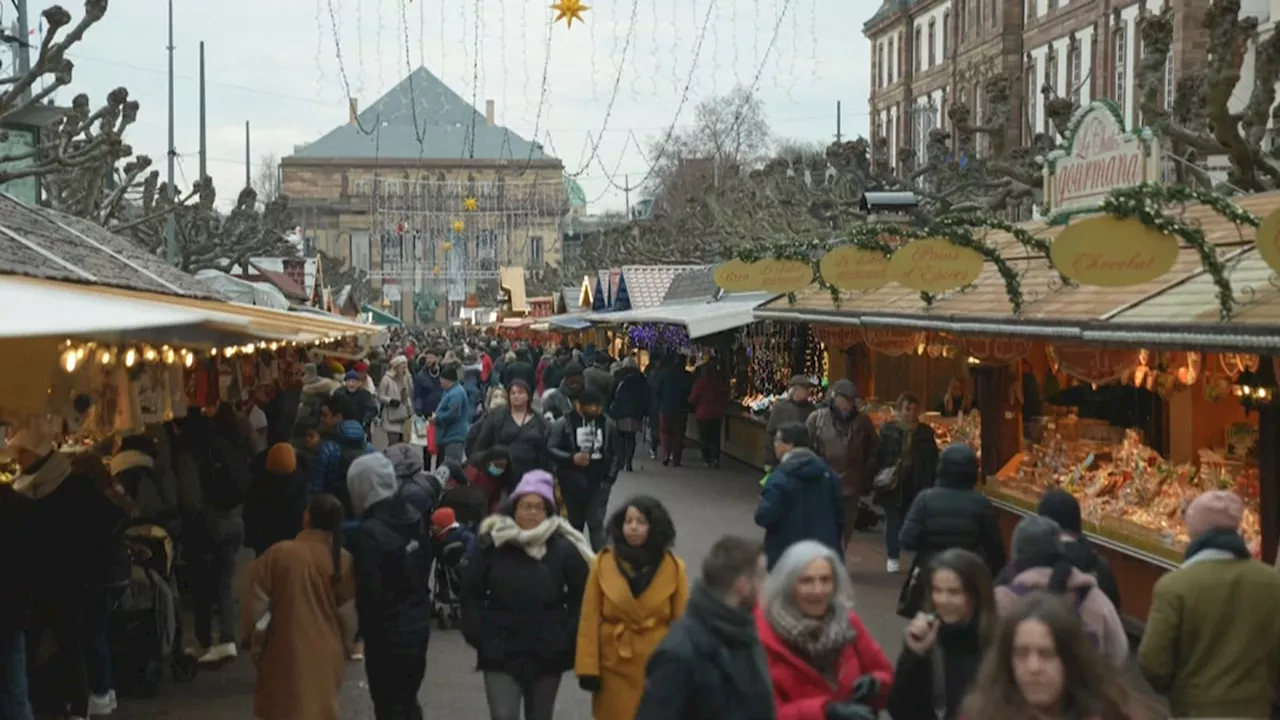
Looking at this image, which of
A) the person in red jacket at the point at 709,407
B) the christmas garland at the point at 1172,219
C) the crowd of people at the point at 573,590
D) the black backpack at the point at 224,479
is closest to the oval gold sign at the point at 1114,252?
the christmas garland at the point at 1172,219

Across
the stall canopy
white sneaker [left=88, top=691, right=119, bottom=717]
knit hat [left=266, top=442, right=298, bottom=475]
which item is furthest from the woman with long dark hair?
the stall canopy

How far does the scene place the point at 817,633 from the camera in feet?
18.3

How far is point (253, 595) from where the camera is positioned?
777 centimetres

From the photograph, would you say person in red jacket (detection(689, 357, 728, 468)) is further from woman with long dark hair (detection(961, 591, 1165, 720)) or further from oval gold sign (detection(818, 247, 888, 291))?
woman with long dark hair (detection(961, 591, 1165, 720))

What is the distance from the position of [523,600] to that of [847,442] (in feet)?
23.5

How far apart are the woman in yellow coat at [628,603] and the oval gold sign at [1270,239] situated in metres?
3.91

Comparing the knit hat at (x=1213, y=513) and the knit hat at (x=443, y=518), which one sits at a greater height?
the knit hat at (x=1213, y=513)

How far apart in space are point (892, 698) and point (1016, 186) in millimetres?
19201

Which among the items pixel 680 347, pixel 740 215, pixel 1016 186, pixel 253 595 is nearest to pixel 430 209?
pixel 740 215

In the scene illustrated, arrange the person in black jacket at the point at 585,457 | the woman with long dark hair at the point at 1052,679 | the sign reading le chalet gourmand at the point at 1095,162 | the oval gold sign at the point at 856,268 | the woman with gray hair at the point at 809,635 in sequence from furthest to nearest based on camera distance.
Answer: the oval gold sign at the point at 856,268 < the sign reading le chalet gourmand at the point at 1095,162 < the person in black jacket at the point at 585,457 < the woman with gray hair at the point at 809,635 < the woman with long dark hair at the point at 1052,679

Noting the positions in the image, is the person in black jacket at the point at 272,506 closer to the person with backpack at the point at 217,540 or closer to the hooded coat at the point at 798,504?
the person with backpack at the point at 217,540

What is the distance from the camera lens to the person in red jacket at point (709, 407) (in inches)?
976

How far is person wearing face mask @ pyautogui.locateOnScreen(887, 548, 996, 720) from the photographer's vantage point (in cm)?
581

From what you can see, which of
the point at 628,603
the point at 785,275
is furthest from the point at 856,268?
the point at 628,603
